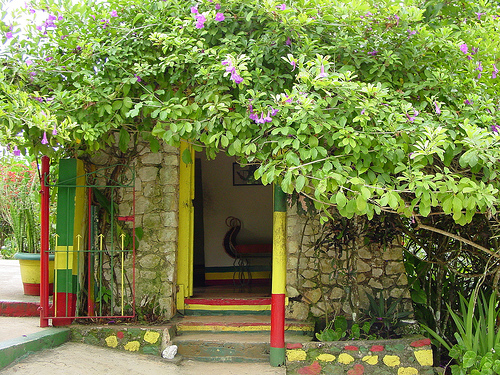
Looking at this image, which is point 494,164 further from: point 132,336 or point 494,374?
point 132,336

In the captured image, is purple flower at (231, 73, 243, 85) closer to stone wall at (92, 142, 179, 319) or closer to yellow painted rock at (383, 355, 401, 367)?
stone wall at (92, 142, 179, 319)

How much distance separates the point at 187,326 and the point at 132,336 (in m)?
0.66

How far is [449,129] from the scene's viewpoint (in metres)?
3.67

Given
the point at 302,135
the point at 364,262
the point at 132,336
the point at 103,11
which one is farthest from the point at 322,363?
the point at 103,11

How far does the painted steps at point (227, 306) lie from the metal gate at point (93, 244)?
716 mm

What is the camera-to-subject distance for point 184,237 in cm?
550

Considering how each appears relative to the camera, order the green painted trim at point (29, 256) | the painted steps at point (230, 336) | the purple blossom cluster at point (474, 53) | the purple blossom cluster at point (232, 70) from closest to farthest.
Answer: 1. the purple blossom cluster at point (232, 70)
2. the purple blossom cluster at point (474, 53)
3. the painted steps at point (230, 336)
4. the green painted trim at point (29, 256)

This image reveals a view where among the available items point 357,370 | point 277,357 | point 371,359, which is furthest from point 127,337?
point 371,359

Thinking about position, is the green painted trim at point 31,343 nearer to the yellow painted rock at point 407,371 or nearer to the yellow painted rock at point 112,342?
the yellow painted rock at point 112,342

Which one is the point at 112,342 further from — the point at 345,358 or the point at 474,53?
the point at 474,53

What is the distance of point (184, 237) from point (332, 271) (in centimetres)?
176

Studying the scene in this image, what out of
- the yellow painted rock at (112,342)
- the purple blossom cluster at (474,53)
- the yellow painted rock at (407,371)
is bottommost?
the yellow painted rock at (407,371)

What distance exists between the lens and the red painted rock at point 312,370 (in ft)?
14.5

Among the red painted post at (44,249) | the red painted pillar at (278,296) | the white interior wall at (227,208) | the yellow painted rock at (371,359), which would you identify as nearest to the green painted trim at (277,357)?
the red painted pillar at (278,296)
